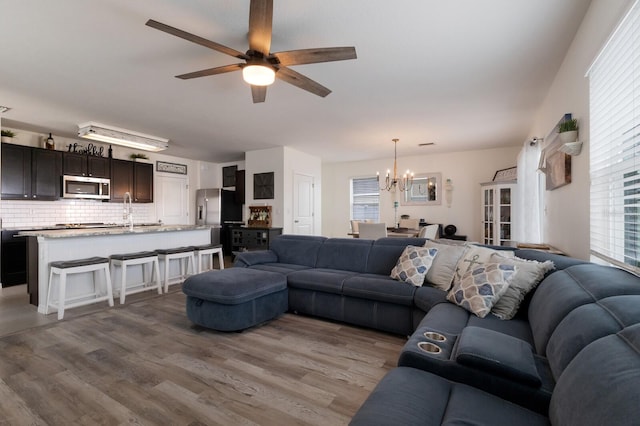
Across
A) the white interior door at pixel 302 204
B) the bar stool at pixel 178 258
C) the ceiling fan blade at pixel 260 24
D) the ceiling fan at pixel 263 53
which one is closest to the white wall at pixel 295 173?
the white interior door at pixel 302 204

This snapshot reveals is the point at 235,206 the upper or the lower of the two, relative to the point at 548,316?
upper

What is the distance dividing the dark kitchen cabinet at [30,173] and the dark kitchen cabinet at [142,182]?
135 cm

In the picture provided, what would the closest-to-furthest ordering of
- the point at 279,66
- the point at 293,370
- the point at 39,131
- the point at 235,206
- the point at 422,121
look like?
the point at 293,370
the point at 279,66
the point at 422,121
the point at 39,131
the point at 235,206

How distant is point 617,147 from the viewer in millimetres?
1727

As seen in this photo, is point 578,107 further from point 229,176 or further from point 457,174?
point 229,176

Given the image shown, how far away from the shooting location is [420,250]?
297 cm

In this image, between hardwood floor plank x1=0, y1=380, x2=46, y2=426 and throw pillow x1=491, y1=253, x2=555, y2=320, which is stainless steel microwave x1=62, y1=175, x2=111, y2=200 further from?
throw pillow x1=491, y1=253, x2=555, y2=320

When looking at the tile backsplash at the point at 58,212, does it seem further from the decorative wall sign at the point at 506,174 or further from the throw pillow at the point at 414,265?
the decorative wall sign at the point at 506,174

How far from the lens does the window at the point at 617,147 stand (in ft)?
5.00

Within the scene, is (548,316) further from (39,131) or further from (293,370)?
(39,131)

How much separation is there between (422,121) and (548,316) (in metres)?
3.83

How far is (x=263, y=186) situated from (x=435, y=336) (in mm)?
5582

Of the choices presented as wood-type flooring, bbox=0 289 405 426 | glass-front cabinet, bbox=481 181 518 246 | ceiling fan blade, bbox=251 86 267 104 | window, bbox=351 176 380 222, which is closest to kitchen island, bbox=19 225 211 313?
wood-type flooring, bbox=0 289 405 426

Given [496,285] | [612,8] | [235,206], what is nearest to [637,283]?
[496,285]
